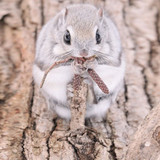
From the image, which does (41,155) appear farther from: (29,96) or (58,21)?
(58,21)

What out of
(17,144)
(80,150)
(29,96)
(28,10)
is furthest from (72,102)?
(28,10)

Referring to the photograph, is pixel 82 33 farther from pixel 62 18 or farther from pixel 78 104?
pixel 78 104

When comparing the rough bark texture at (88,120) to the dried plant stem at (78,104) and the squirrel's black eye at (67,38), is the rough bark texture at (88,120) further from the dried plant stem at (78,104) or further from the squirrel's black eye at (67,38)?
the squirrel's black eye at (67,38)

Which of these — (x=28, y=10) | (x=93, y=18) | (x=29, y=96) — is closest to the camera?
(x=93, y=18)

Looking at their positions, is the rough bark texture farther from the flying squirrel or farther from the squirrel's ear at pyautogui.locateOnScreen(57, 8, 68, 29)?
the squirrel's ear at pyautogui.locateOnScreen(57, 8, 68, 29)

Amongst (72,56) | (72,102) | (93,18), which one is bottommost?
(72,102)

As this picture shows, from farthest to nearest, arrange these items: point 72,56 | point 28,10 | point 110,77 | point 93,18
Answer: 1. point 28,10
2. point 110,77
3. point 93,18
4. point 72,56

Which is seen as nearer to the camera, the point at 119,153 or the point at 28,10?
the point at 119,153

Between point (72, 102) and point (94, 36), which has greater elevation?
point (94, 36)
